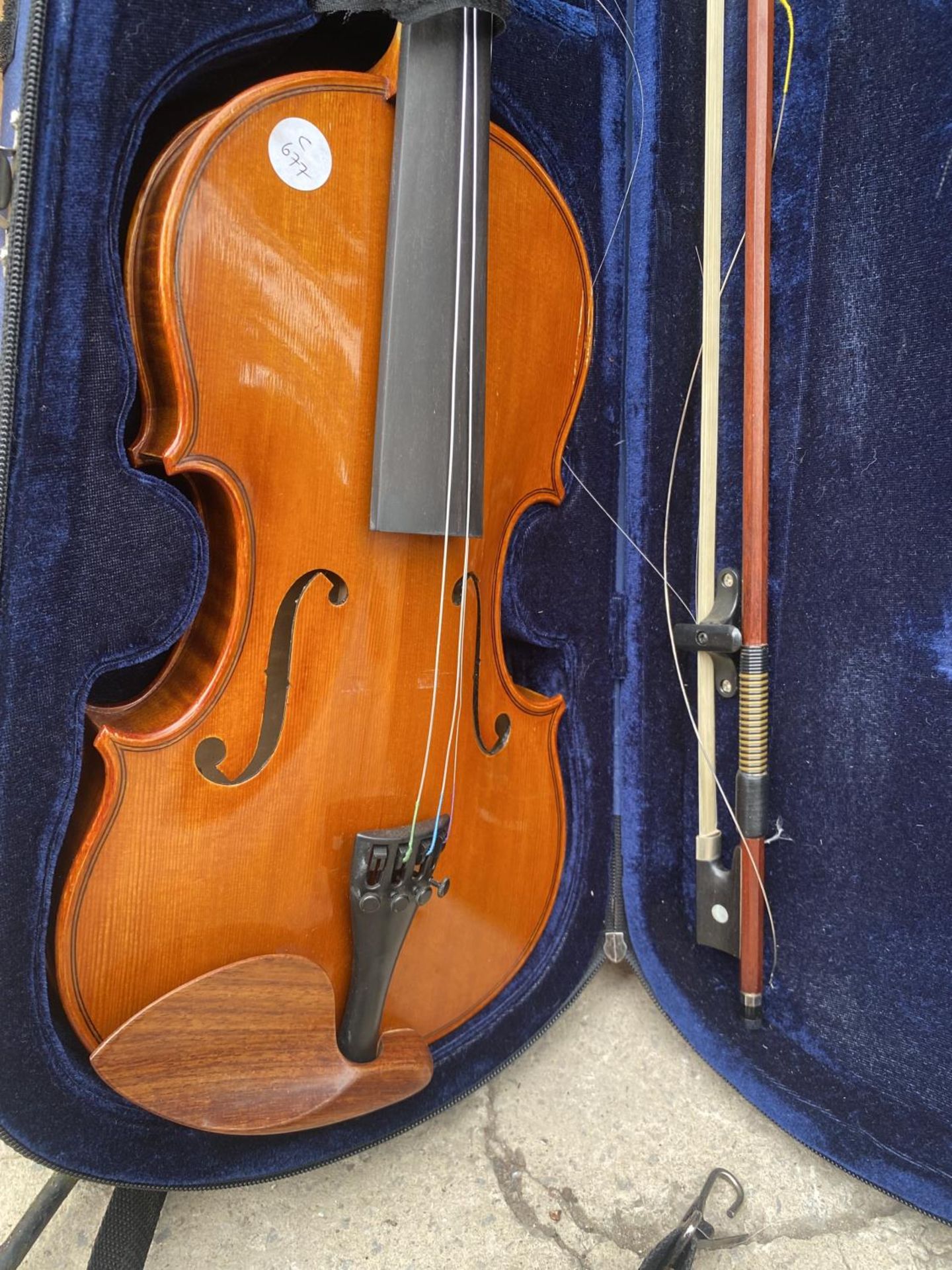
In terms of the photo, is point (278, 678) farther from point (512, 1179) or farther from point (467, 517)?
point (512, 1179)

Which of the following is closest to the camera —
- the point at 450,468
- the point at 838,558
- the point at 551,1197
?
the point at 450,468

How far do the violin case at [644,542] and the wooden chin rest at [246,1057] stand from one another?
14cm

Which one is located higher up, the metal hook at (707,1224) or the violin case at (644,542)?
the violin case at (644,542)

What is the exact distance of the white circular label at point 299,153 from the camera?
79cm

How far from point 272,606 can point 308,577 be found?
0.15 feet

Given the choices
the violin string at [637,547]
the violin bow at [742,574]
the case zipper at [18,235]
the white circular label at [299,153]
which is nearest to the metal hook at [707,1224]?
the violin bow at [742,574]

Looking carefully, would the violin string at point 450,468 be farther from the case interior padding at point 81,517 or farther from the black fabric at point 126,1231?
the black fabric at point 126,1231

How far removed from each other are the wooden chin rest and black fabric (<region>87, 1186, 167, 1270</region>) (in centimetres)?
24

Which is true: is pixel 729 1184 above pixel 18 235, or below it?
below

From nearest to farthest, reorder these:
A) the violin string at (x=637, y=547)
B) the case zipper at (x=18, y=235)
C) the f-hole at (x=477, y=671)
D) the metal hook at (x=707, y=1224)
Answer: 1. the case zipper at (x=18, y=235)
2. the f-hole at (x=477, y=671)
3. the metal hook at (x=707, y=1224)
4. the violin string at (x=637, y=547)

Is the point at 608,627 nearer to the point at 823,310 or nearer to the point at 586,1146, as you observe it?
the point at 823,310

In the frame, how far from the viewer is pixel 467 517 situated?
0.90 meters

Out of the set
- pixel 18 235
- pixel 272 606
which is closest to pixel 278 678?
pixel 272 606

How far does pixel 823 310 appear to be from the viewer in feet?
3.43
